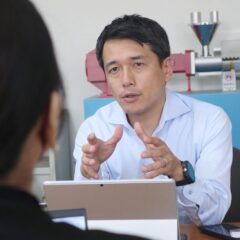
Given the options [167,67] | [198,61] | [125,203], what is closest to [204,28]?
[198,61]

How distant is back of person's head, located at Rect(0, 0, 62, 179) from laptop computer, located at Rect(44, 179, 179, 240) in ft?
2.17

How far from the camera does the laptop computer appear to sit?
1177mm

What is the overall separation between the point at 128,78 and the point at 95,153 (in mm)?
388

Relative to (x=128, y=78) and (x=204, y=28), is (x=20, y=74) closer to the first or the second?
(x=128, y=78)

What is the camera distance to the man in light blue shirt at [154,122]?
1.62 meters

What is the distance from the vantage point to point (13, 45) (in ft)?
1.66

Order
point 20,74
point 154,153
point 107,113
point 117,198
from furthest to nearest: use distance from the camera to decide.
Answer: point 107,113 → point 154,153 → point 117,198 → point 20,74

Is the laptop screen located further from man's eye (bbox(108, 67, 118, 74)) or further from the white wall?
the white wall

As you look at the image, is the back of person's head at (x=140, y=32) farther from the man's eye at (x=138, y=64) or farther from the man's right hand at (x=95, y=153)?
the man's right hand at (x=95, y=153)

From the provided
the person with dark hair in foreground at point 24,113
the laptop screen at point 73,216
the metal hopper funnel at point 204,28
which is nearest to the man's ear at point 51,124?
the person with dark hair in foreground at point 24,113

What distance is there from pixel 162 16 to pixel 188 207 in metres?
1.87

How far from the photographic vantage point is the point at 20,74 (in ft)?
1.66

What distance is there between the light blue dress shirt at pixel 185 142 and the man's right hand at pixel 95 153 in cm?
9

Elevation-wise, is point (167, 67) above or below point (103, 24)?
below
